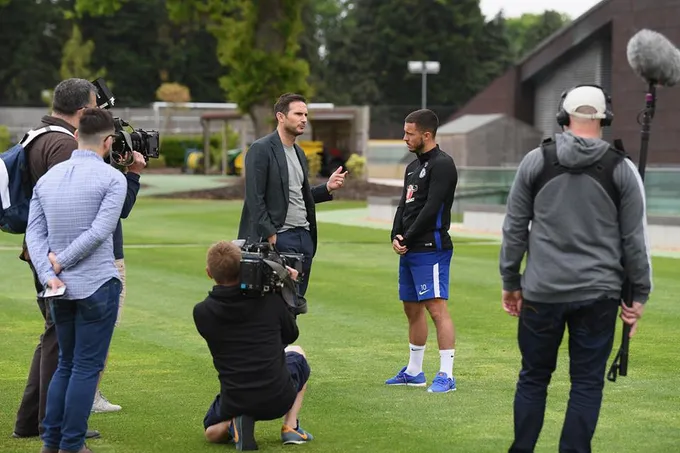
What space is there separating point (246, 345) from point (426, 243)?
2.32m

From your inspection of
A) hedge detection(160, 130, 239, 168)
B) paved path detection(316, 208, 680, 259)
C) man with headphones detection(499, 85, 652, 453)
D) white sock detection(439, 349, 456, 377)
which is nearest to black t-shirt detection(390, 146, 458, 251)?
white sock detection(439, 349, 456, 377)

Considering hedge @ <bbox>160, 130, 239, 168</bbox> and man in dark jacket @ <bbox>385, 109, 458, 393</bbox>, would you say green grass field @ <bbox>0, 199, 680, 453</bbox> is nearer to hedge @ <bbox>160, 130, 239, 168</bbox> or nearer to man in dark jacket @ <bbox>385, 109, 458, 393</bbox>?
man in dark jacket @ <bbox>385, 109, 458, 393</bbox>

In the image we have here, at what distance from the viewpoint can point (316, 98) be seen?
78.3 m

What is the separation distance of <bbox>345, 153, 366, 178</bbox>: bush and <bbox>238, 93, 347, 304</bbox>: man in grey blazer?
1206 inches

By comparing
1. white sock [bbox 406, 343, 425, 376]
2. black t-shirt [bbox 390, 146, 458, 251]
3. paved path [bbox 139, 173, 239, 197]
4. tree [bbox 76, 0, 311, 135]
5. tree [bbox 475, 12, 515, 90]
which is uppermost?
tree [bbox 475, 12, 515, 90]

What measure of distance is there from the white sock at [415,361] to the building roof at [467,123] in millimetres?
32275

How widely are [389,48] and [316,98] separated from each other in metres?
5.36

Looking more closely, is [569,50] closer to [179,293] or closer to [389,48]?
[179,293]

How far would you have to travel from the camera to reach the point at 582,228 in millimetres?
6184

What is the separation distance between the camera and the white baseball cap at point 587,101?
6215 mm

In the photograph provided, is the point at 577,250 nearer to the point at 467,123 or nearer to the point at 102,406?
the point at 102,406

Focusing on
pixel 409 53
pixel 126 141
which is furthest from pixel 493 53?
pixel 126 141

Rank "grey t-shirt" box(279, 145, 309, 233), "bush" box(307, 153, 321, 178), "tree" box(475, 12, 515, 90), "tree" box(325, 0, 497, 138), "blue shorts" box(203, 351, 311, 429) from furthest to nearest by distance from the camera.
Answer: "tree" box(475, 12, 515, 90) → "tree" box(325, 0, 497, 138) → "bush" box(307, 153, 321, 178) → "grey t-shirt" box(279, 145, 309, 233) → "blue shorts" box(203, 351, 311, 429)

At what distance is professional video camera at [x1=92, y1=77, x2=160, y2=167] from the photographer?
24.1 feet
